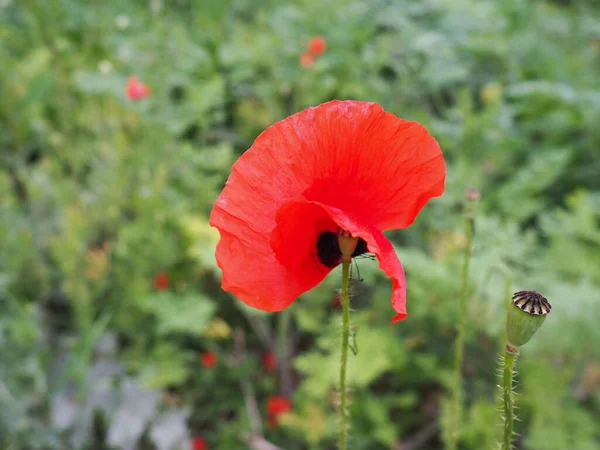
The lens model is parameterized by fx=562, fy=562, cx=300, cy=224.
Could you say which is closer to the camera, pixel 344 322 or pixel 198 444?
pixel 344 322

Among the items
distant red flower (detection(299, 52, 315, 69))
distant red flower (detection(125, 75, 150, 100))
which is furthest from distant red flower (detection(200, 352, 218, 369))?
distant red flower (detection(299, 52, 315, 69))

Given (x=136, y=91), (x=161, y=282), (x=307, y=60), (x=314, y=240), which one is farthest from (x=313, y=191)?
(x=307, y=60)

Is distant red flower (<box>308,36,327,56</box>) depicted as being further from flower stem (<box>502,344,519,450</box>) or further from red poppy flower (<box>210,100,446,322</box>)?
flower stem (<box>502,344,519,450</box>)

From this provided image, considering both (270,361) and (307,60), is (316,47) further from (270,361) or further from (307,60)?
(270,361)

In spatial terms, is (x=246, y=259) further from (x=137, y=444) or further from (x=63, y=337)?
(x=63, y=337)

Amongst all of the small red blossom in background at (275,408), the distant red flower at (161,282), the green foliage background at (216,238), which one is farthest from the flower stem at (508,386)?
the distant red flower at (161,282)

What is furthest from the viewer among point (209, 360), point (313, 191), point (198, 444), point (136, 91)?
point (136, 91)
